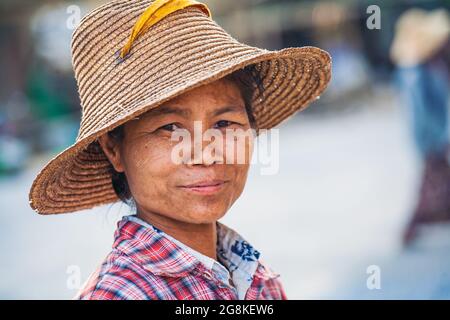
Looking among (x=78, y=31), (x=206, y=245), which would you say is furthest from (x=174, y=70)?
(x=206, y=245)

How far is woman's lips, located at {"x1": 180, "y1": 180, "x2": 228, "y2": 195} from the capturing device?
5.51 ft

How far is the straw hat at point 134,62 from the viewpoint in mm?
1653

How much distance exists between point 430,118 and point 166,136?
498 cm

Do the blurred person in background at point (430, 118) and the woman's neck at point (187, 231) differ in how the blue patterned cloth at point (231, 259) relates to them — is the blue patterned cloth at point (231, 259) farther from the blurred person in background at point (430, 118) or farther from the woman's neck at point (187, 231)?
the blurred person in background at point (430, 118)

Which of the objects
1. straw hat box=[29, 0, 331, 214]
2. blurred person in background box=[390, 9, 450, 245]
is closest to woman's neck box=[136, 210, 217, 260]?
straw hat box=[29, 0, 331, 214]

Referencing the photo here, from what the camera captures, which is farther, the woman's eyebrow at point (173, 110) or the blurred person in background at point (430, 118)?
the blurred person in background at point (430, 118)

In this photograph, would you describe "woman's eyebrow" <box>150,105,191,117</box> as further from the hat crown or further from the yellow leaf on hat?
the yellow leaf on hat

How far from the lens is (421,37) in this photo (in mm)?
6750

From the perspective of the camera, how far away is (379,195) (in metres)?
7.80

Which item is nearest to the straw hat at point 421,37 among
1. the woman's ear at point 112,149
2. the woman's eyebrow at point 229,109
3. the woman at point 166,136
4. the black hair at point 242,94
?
the black hair at point 242,94

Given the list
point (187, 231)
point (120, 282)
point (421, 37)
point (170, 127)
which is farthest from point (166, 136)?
point (421, 37)

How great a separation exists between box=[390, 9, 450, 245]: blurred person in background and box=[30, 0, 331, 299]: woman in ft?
14.8

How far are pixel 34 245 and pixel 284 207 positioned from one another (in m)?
2.67

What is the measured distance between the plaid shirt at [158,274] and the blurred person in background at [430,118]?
4458 mm
